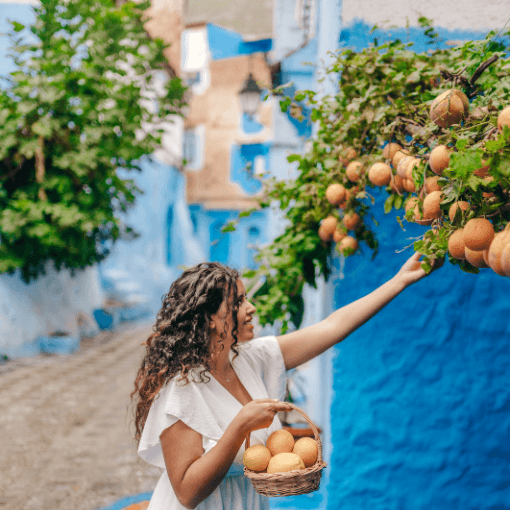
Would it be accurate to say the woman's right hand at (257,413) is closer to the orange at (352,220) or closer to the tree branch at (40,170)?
the orange at (352,220)

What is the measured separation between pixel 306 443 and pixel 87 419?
15.1 ft

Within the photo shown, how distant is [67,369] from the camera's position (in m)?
7.39

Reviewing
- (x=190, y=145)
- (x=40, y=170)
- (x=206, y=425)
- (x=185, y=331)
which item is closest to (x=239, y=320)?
(x=185, y=331)

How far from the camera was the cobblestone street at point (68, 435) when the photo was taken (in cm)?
373

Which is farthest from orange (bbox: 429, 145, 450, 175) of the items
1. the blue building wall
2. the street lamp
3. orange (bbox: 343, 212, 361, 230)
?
the blue building wall

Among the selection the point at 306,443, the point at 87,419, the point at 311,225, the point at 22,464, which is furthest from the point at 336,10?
the point at 87,419

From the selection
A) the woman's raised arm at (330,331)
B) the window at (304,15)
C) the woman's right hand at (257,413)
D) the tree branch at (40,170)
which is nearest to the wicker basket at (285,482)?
the woman's right hand at (257,413)

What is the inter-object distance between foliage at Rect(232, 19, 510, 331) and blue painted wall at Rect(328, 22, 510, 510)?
0.33 m

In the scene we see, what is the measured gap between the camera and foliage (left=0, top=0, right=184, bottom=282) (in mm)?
6477

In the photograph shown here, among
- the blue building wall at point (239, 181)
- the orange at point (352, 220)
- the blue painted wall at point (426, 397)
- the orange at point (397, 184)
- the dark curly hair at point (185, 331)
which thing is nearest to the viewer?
the dark curly hair at point (185, 331)

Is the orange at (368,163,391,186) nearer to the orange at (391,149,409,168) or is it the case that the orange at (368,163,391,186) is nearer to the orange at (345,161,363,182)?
the orange at (391,149,409,168)

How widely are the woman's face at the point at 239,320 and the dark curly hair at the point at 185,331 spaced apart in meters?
0.01

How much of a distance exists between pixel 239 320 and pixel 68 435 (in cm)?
408

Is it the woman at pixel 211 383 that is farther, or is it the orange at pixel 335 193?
the orange at pixel 335 193
